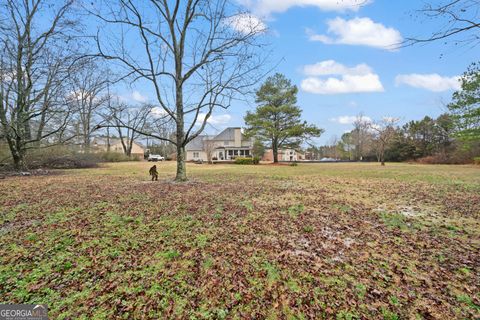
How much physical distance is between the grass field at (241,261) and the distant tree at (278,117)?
67.3 feet

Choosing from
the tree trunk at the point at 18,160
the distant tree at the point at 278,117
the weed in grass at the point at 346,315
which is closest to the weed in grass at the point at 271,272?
the weed in grass at the point at 346,315

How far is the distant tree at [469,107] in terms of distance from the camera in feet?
62.6

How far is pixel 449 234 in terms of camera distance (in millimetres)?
4016

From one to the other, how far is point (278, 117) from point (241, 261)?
2477 cm

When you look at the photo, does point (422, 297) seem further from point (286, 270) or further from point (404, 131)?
point (404, 131)

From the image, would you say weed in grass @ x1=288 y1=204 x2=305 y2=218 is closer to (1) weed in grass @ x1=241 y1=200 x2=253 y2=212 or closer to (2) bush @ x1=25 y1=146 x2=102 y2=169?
(1) weed in grass @ x1=241 y1=200 x2=253 y2=212

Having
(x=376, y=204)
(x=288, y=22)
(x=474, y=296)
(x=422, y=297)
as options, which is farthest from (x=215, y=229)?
(x=288, y=22)

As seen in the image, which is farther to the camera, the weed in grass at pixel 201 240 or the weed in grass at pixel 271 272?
the weed in grass at pixel 201 240

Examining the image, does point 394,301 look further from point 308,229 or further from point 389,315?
point 308,229

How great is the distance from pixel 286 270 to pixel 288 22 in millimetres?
7846

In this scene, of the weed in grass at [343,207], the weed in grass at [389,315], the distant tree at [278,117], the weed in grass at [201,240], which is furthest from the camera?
the distant tree at [278,117]

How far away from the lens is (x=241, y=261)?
10.1 feet

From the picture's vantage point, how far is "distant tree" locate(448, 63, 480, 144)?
1908 centimetres

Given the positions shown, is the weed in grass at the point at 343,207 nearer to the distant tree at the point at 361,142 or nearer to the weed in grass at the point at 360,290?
the weed in grass at the point at 360,290
